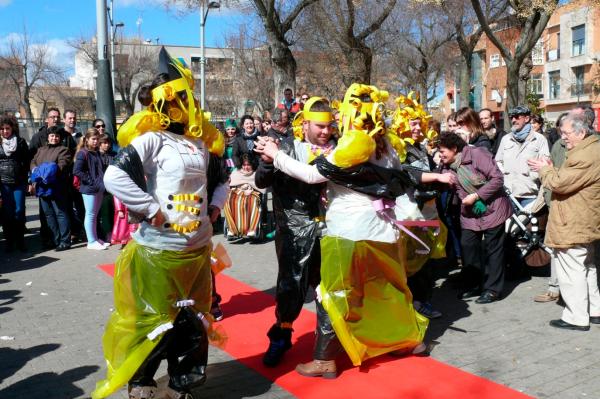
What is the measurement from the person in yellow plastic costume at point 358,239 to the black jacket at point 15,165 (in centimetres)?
598

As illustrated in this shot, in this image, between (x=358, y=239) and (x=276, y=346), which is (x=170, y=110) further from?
(x=276, y=346)

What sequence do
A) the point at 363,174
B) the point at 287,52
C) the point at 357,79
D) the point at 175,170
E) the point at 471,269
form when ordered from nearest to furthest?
the point at 175,170 → the point at 363,174 → the point at 471,269 → the point at 287,52 → the point at 357,79

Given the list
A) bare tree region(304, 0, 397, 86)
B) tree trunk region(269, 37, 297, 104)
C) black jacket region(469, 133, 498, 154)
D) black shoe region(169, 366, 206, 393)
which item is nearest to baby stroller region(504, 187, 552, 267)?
black jacket region(469, 133, 498, 154)

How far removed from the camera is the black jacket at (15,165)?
8.99 metres

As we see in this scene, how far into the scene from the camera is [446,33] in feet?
111

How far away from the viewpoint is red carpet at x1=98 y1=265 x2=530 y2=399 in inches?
161

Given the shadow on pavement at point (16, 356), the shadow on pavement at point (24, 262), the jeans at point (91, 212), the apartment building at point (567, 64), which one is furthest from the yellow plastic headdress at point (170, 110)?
the apartment building at point (567, 64)

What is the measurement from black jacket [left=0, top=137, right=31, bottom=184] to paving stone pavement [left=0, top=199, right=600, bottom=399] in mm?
2008

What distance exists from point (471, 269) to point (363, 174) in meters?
Answer: 2.75

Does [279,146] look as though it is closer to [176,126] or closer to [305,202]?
[305,202]

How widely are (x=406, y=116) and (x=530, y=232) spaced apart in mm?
2085

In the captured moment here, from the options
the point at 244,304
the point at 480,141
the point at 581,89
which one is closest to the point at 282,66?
the point at 480,141

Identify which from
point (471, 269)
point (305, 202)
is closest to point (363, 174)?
point (305, 202)

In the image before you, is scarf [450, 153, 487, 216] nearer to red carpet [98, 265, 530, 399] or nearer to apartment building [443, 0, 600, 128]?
red carpet [98, 265, 530, 399]
